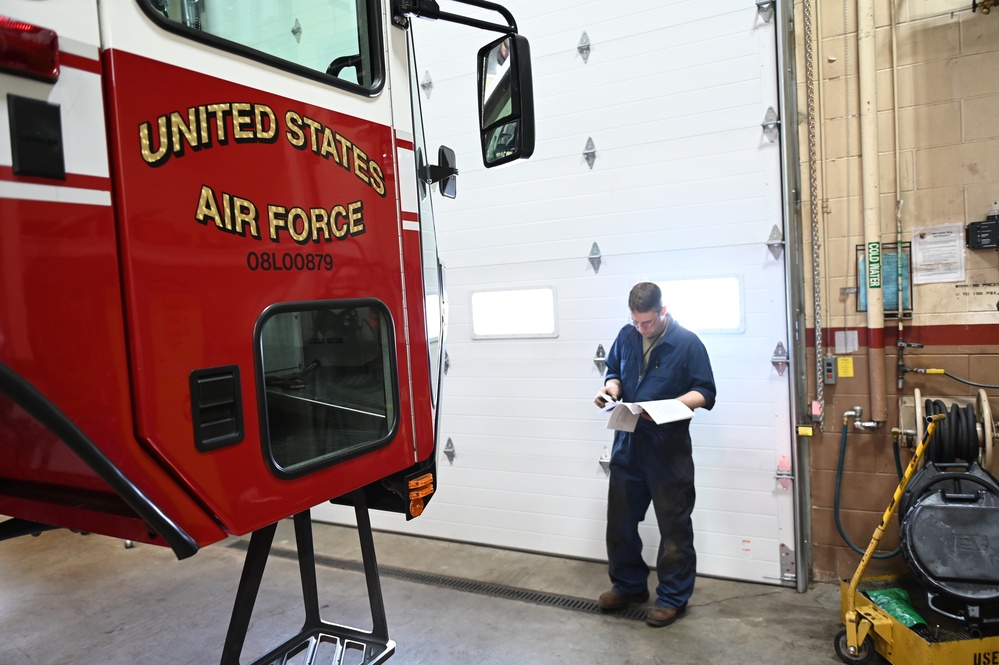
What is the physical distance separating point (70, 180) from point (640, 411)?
9.80 ft

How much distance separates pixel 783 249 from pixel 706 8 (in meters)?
Answer: 1.71

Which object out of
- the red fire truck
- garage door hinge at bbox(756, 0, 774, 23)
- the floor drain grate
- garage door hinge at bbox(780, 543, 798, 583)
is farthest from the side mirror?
garage door hinge at bbox(780, 543, 798, 583)

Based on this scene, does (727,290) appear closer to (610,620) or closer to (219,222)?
(610,620)

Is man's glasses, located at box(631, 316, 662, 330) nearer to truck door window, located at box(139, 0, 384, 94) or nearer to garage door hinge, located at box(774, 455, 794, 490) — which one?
garage door hinge, located at box(774, 455, 794, 490)

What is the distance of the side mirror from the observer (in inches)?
94.7

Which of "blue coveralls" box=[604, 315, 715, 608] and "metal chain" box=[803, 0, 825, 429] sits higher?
A: "metal chain" box=[803, 0, 825, 429]

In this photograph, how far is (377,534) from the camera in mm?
5820

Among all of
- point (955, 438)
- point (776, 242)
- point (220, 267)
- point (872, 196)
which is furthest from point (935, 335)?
point (220, 267)

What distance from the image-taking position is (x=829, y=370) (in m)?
4.15

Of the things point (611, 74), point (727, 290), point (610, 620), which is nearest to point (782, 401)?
point (727, 290)

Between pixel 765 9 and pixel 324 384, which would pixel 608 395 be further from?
pixel 765 9

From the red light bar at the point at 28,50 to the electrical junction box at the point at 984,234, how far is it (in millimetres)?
4419

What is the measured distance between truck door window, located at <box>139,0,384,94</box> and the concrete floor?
10.3 ft

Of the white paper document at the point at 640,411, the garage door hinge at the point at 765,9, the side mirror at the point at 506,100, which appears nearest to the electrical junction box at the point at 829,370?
the white paper document at the point at 640,411
